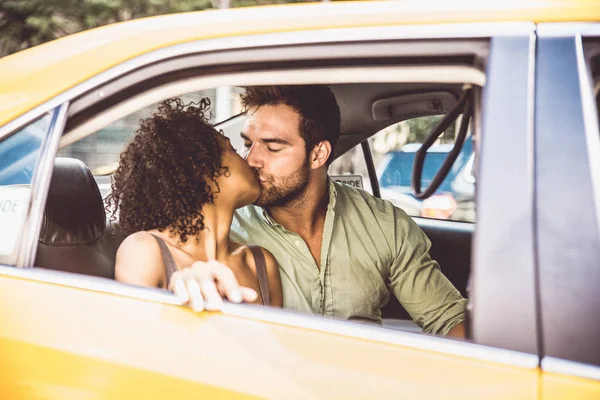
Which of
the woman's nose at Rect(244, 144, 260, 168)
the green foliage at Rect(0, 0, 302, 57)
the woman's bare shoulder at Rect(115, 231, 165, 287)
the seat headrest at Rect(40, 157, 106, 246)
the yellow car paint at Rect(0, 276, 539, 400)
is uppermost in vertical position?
the green foliage at Rect(0, 0, 302, 57)

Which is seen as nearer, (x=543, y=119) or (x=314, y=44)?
(x=543, y=119)

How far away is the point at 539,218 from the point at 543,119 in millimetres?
173

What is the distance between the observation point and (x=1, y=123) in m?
1.35

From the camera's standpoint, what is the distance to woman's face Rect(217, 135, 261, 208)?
2044mm

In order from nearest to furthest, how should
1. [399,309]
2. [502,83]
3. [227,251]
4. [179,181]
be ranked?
[502,83] → [179,181] → [227,251] → [399,309]

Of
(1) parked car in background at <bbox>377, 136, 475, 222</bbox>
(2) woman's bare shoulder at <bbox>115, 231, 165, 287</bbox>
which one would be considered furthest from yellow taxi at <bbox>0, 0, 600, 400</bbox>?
(1) parked car in background at <bbox>377, 136, 475, 222</bbox>

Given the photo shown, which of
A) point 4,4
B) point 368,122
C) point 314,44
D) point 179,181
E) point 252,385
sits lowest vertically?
point 252,385

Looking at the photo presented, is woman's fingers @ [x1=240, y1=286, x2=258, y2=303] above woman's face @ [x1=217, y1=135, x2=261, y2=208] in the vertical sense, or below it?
below

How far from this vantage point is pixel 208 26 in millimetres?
1320

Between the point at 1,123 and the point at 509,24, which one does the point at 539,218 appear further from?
the point at 1,123

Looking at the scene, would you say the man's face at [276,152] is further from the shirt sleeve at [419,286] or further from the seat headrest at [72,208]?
the seat headrest at [72,208]

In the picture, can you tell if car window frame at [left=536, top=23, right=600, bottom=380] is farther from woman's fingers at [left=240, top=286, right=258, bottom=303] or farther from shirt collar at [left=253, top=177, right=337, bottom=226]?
shirt collar at [left=253, top=177, right=337, bottom=226]

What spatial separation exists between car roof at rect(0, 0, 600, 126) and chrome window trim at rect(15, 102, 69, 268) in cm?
5

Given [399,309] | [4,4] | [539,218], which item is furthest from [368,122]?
[4,4]
